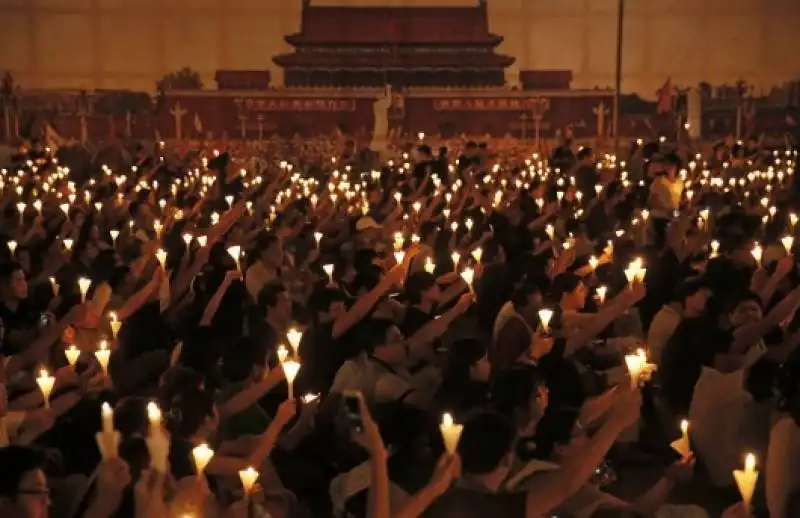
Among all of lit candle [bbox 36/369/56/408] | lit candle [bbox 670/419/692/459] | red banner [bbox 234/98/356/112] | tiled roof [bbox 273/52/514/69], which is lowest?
lit candle [bbox 670/419/692/459]

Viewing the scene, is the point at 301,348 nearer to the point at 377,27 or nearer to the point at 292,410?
the point at 292,410

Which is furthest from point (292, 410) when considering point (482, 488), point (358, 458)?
point (482, 488)

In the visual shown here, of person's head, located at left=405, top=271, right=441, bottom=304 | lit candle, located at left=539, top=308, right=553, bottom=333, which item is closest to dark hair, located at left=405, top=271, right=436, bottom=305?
person's head, located at left=405, top=271, right=441, bottom=304

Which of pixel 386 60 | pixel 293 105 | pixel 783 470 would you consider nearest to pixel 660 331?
pixel 783 470

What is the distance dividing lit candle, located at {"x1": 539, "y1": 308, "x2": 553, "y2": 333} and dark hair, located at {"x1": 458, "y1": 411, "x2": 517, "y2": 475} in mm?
2025

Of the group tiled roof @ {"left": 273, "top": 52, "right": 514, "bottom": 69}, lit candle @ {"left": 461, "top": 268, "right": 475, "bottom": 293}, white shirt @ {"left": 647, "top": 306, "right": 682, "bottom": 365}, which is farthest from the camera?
tiled roof @ {"left": 273, "top": 52, "right": 514, "bottom": 69}

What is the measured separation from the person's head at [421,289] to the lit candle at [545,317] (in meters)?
0.81

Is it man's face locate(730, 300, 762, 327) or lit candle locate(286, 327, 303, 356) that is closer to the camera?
lit candle locate(286, 327, 303, 356)

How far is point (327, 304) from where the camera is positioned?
21.0 feet

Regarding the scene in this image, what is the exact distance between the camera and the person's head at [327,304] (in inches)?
247

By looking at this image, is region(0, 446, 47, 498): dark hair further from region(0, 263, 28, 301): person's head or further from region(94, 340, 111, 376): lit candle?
region(0, 263, 28, 301): person's head

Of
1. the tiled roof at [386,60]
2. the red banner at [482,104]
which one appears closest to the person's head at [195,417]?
the red banner at [482,104]

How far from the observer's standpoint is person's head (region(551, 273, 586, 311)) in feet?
22.4

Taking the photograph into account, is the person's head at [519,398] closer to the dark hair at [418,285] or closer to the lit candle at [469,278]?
the dark hair at [418,285]
